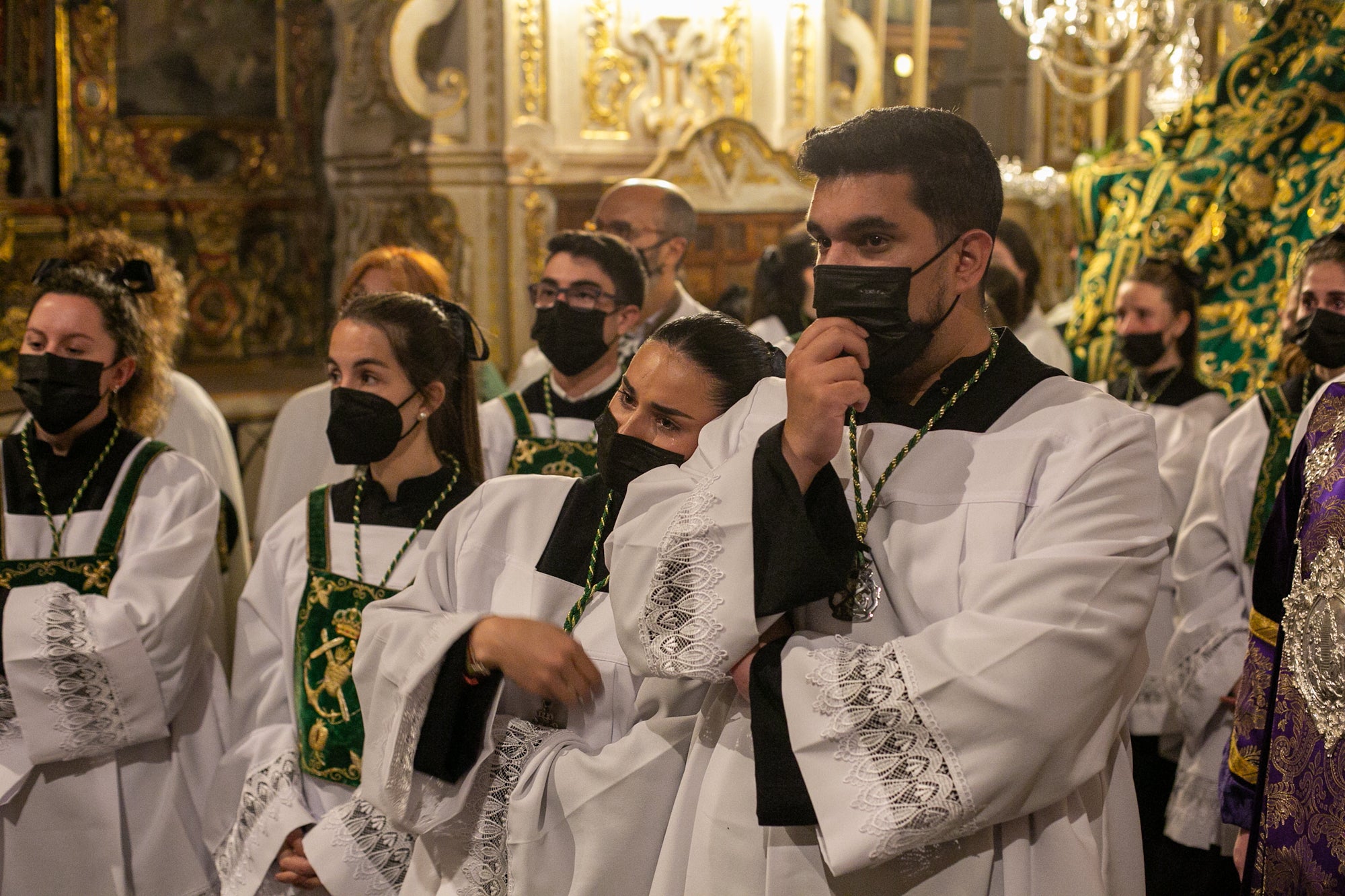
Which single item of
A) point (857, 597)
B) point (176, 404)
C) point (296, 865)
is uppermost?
point (857, 597)

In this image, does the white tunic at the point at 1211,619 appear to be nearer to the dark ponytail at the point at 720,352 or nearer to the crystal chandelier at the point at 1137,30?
the dark ponytail at the point at 720,352

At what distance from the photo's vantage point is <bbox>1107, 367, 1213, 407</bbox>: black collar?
5055 mm

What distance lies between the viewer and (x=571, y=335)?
428cm

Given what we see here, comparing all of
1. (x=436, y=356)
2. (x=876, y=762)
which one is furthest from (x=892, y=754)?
(x=436, y=356)

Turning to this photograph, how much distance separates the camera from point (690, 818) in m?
2.18

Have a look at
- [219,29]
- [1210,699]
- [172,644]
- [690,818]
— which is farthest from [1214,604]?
[219,29]

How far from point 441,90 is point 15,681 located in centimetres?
541

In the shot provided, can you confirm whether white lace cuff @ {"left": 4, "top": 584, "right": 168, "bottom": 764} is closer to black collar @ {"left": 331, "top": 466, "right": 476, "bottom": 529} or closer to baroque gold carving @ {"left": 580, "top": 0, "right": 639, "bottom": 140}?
black collar @ {"left": 331, "top": 466, "right": 476, "bottom": 529}

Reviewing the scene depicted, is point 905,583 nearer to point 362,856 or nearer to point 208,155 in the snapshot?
point 362,856

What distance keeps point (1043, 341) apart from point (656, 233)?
2.23 m

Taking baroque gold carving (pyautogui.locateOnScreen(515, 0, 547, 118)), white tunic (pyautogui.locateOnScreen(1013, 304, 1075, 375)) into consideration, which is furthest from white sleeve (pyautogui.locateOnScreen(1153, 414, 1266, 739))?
baroque gold carving (pyautogui.locateOnScreen(515, 0, 547, 118))

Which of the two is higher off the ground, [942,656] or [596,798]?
[942,656]

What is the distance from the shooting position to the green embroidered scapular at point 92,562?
3.42 m

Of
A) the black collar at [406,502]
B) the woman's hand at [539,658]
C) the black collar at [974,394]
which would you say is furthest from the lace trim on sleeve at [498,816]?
the black collar at [406,502]
